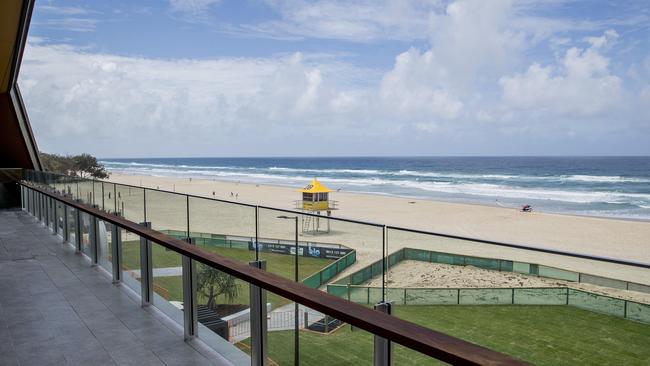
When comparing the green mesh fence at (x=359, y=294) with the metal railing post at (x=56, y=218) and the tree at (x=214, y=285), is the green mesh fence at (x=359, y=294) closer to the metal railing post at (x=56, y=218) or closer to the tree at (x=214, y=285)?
the tree at (x=214, y=285)

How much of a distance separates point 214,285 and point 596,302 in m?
2.25

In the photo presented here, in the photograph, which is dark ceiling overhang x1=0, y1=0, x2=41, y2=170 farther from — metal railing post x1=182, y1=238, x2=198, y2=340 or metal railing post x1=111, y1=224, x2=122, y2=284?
metal railing post x1=182, y1=238, x2=198, y2=340

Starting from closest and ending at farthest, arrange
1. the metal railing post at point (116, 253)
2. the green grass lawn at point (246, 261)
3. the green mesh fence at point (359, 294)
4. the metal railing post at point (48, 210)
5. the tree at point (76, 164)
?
the green mesh fence at point (359, 294) → the green grass lawn at point (246, 261) → the metal railing post at point (116, 253) → the metal railing post at point (48, 210) → the tree at point (76, 164)

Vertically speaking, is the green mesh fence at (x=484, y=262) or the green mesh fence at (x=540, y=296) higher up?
the green mesh fence at (x=484, y=262)

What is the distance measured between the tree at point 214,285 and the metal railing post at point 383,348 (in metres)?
1.19

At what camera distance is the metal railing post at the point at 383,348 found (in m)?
2.09

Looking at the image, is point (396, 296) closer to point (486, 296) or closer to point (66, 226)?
point (486, 296)

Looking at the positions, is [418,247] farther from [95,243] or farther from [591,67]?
[591,67]

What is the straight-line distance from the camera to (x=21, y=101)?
1212cm

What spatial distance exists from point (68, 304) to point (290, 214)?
107 inches

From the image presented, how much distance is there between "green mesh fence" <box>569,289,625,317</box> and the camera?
70.5 inches

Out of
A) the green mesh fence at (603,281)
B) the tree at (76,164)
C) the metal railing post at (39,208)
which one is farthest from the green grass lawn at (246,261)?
the tree at (76,164)

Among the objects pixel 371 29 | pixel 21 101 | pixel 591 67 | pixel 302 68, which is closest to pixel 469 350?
pixel 21 101

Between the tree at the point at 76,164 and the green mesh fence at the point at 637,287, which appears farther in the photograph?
the tree at the point at 76,164
